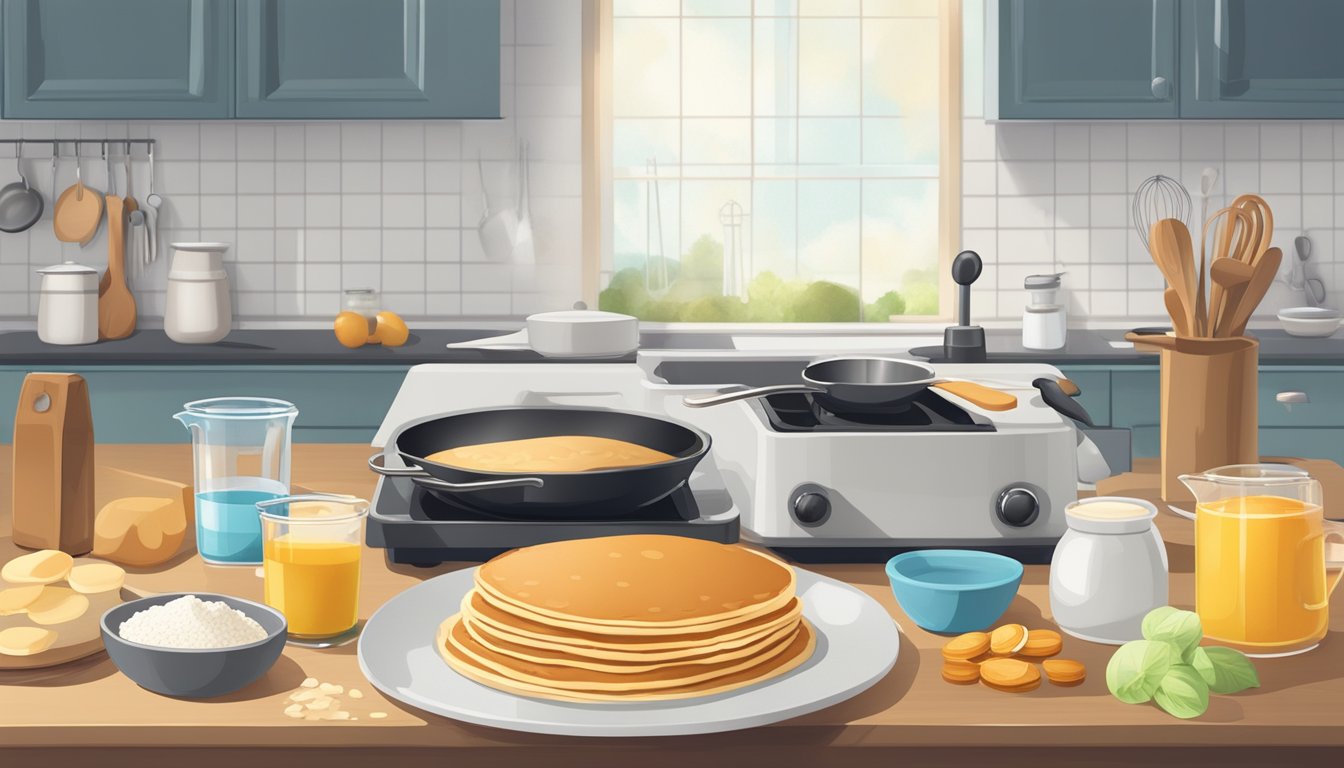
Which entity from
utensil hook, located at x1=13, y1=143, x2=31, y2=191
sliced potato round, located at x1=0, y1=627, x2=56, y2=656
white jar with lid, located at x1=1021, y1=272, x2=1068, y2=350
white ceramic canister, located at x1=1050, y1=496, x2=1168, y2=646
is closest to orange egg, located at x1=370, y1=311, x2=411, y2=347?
utensil hook, located at x1=13, y1=143, x2=31, y2=191

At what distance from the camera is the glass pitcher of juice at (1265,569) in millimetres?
1043

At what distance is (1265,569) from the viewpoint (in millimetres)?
1049

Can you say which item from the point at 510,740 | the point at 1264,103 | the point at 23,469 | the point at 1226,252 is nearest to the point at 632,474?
the point at 510,740

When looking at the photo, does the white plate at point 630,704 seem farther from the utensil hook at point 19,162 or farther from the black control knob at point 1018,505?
the utensil hook at point 19,162

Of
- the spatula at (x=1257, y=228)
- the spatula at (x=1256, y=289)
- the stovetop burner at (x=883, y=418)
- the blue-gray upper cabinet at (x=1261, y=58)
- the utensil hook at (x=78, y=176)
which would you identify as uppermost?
the blue-gray upper cabinet at (x=1261, y=58)

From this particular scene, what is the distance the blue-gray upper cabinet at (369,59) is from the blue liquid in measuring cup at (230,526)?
227 centimetres

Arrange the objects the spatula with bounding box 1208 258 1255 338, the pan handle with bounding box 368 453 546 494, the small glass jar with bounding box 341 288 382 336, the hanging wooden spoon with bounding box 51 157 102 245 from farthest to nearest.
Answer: the hanging wooden spoon with bounding box 51 157 102 245, the small glass jar with bounding box 341 288 382 336, the spatula with bounding box 1208 258 1255 338, the pan handle with bounding box 368 453 546 494

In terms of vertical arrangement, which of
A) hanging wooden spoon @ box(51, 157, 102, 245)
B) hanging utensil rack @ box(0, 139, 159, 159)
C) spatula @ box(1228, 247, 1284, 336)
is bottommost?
spatula @ box(1228, 247, 1284, 336)

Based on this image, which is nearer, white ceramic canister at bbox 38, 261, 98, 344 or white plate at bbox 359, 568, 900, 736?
white plate at bbox 359, 568, 900, 736

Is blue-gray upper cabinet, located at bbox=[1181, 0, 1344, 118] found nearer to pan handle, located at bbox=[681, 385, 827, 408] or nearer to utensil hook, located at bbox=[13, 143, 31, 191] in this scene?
pan handle, located at bbox=[681, 385, 827, 408]

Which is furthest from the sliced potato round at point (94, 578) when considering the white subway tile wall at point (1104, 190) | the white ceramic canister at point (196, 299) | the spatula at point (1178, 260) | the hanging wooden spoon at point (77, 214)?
the white subway tile wall at point (1104, 190)

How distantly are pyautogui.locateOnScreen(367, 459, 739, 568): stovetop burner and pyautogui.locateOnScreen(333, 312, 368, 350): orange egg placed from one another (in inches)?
84.1

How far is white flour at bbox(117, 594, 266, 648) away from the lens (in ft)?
3.11

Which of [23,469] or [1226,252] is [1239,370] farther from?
[23,469]
